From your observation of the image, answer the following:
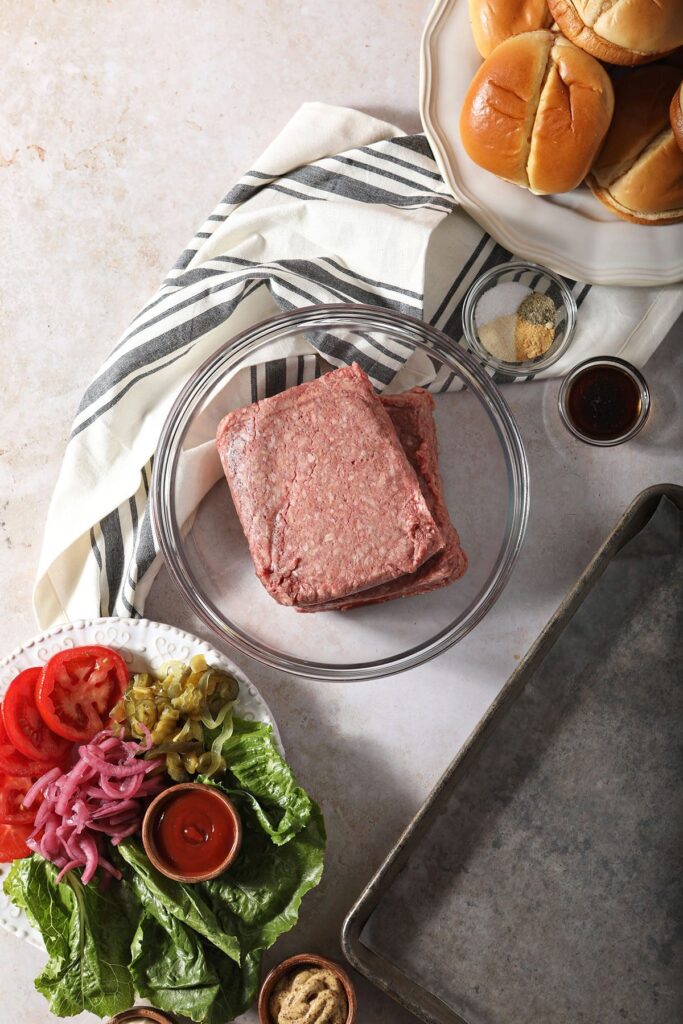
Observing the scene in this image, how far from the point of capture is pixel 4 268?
2320 mm

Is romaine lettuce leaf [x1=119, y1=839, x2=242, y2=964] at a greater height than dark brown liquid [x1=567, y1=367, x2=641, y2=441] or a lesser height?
lesser

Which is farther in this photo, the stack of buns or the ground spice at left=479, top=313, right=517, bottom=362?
the ground spice at left=479, top=313, right=517, bottom=362

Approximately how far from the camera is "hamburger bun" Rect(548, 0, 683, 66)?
1850 mm

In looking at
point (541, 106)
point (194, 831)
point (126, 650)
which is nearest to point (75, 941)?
point (194, 831)

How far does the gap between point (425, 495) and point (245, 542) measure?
18.4 inches

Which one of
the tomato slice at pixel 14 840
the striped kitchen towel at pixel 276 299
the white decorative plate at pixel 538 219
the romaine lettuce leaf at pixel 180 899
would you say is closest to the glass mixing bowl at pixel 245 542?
the striped kitchen towel at pixel 276 299

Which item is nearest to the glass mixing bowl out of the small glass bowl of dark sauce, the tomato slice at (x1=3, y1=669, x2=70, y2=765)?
the small glass bowl of dark sauce

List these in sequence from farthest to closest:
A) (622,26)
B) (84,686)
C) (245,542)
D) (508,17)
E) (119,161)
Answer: (119,161), (245,542), (84,686), (508,17), (622,26)

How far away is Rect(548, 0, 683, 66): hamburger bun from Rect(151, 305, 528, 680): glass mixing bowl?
698mm

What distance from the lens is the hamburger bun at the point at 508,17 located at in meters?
1.99

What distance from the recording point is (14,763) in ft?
6.78

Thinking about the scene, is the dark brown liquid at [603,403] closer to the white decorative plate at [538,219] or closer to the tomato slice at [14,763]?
the white decorative plate at [538,219]

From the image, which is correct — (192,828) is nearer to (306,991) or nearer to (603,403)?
(306,991)

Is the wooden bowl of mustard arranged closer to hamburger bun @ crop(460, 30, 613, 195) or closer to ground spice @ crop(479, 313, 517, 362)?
ground spice @ crop(479, 313, 517, 362)
